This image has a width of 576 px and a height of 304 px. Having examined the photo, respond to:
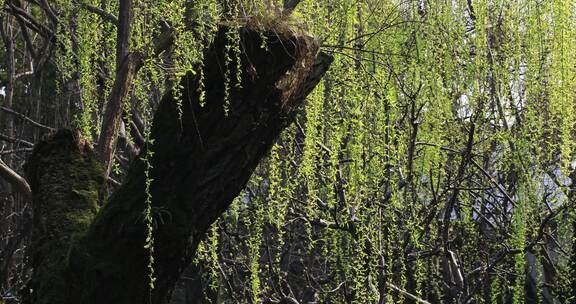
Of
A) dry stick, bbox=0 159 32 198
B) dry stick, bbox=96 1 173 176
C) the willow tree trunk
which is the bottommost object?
→ the willow tree trunk

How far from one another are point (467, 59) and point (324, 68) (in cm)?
214

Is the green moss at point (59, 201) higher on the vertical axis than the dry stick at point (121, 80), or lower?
lower

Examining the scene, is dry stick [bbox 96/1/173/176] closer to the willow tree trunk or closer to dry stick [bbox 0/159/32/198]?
dry stick [bbox 0/159/32/198]

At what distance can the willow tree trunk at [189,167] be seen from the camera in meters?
2.55

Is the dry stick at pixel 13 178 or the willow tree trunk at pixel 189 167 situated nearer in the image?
the willow tree trunk at pixel 189 167

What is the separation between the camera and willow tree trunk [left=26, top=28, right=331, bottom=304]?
8.38ft

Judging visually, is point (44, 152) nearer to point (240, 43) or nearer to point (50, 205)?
point (50, 205)

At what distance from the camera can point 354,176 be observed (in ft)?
12.0

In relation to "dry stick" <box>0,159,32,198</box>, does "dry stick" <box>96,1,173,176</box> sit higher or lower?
higher

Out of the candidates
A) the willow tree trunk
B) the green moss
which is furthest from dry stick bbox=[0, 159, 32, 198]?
the willow tree trunk

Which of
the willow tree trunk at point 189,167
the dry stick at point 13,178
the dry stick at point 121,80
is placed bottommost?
the willow tree trunk at point 189,167

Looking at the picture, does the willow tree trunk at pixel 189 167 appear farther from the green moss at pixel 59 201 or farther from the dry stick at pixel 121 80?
the dry stick at pixel 121 80

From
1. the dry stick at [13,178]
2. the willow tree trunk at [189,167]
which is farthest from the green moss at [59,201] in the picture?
the dry stick at [13,178]

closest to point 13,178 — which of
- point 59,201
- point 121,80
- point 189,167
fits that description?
point 59,201
